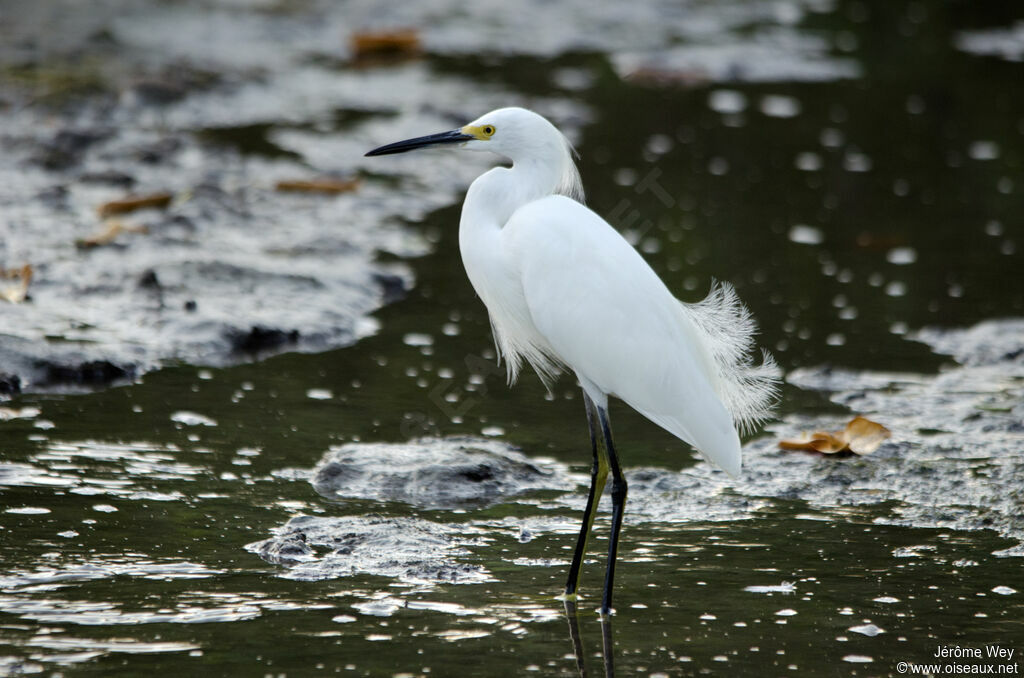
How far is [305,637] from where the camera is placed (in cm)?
336

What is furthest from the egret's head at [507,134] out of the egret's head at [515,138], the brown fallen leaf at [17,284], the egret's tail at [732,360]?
the brown fallen leaf at [17,284]

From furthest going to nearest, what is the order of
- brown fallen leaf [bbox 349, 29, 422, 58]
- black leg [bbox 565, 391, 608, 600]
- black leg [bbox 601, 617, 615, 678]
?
brown fallen leaf [bbox 349, 29, 422, 58] → black leg [bbox 565, 391, 608, 600] → black leg [bbox 601, 617, 615, 678]

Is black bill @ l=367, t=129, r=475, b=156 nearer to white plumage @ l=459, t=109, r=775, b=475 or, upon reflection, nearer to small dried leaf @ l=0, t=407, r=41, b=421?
white plumage @ l=459, t=109, r=775, b=475

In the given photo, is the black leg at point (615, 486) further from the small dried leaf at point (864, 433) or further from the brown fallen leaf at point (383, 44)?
→ the brown fallen leaf at point (383, 44)

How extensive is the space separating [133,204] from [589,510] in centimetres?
451

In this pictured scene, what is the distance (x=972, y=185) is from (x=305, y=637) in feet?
24.4

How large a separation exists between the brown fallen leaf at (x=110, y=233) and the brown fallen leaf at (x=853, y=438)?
151 inches

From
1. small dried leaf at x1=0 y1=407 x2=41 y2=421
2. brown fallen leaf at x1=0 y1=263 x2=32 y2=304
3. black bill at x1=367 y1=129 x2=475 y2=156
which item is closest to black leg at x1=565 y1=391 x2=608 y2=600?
black bill at x1=367 y1=129 x2=475 y2=156

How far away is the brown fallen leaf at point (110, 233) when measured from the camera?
22.2 ft

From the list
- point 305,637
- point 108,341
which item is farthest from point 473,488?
point 108,341

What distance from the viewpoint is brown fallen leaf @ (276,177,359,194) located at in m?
8.16

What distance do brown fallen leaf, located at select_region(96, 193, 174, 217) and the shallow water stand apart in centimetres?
18

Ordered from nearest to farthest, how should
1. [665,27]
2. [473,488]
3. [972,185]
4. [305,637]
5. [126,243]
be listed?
[305,637]
[473,488]
[126,243]
[972,185]
[665,27]

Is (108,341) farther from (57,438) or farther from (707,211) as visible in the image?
(707,211)
